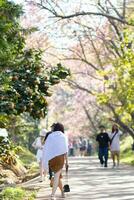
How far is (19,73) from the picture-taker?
1655cm

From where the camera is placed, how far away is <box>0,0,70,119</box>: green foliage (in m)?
14.2

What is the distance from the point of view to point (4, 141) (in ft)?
52.2

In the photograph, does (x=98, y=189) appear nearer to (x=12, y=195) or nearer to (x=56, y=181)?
(x=56, y=181)

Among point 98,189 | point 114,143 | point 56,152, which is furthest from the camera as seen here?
point 114,143

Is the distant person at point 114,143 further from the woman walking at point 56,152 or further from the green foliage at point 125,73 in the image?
the woman walking at point 56,152

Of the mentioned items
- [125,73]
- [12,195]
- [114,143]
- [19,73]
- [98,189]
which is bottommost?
A: [12,195]

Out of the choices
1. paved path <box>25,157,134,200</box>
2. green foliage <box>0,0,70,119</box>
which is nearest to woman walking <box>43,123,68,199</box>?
paved path <box>25,157,134,200</box>

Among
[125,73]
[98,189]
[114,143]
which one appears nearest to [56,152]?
[98,189]

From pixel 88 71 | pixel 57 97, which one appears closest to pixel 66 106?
pixel 57 97

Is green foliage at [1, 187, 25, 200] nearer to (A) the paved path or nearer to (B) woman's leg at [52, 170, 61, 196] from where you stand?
(B) woman's leg at [52, 170, 61, 196]

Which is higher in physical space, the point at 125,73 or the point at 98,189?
the point at 125,73

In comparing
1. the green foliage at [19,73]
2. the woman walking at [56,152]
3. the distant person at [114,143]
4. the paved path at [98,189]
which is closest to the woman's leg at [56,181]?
the woman walking at [56,152]

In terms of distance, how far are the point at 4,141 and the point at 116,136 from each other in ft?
39.6

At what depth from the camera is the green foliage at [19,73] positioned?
14.2 meters
